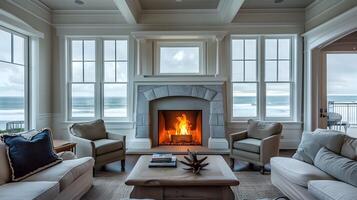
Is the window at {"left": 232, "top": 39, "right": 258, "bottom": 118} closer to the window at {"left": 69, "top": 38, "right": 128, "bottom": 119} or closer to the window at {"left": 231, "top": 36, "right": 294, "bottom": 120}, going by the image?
the window at {"left": 231, "top": 36, "right": 294, "bottom": 120}

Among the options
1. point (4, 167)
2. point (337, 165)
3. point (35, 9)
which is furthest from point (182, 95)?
point (4, 167)

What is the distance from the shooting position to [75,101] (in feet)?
20.1

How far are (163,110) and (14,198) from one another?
13.6 ft

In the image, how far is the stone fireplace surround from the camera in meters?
5.79

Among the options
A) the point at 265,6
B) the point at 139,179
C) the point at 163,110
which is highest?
the point at 265,6

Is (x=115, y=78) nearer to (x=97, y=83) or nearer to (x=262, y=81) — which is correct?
(x=97, y=83)

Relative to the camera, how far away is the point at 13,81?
16.1 ft

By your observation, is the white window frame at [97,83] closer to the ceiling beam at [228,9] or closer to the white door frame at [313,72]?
the ceiling beam at [228,9]

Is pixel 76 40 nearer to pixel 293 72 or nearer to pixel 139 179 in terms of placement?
pixel 139 179

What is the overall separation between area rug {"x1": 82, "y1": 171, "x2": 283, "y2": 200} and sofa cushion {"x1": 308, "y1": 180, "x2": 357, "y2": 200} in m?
0.92

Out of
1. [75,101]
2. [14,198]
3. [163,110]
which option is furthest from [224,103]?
[14,198]

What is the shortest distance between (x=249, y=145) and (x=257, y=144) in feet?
0.44

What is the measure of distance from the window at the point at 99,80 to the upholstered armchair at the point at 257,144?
2.73m

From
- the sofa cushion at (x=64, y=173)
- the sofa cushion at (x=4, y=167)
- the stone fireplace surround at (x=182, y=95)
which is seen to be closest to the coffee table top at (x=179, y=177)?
the sofa cushion at (x=64, y=173)
